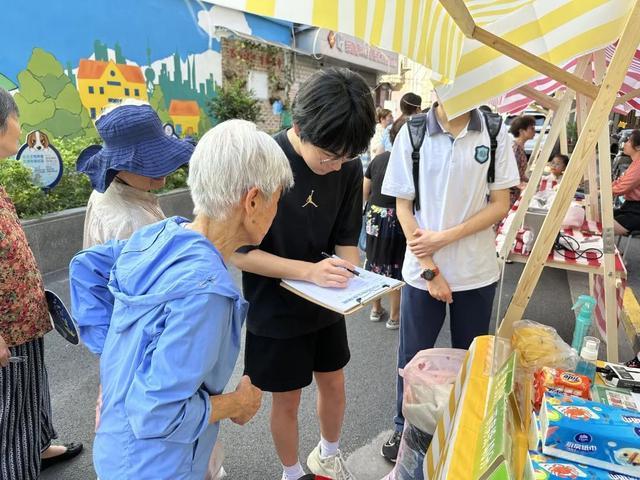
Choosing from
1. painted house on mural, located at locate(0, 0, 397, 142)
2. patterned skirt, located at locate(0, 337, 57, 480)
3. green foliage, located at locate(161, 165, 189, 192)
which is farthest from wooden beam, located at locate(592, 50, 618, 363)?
painted house on mural, located at locate(0, 0, 397, 142)

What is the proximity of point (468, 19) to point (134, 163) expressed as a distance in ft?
4.11

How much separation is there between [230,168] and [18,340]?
1.34m

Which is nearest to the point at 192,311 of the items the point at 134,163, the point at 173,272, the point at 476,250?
the point at 173,272

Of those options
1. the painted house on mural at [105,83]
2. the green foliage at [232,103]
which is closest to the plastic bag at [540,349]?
the painted house on mural at [105,83]

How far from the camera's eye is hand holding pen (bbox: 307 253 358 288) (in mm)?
1443

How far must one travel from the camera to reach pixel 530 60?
1313 millimetres

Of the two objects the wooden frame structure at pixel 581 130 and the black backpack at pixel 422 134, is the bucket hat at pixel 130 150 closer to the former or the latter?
the black backpack at pixel 422 134

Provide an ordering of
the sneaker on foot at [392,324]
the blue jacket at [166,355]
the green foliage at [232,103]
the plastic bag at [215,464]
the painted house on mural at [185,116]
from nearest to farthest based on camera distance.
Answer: the blue jacket at [166,355]
the plastic bag at [215,464]
the sneaker on foot at [392,324]
the painted house on mural at [185,116]
the green foliage at [232,103]

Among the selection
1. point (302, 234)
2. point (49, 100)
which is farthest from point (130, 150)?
point (49, 100)

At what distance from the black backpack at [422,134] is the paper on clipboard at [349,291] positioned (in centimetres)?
63

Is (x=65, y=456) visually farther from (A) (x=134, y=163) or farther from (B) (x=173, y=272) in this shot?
(B) (x=173, y=272)

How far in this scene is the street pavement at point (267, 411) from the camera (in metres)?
2.22

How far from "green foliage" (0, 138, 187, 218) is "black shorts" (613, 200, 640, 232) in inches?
223

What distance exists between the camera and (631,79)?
3719 mm
